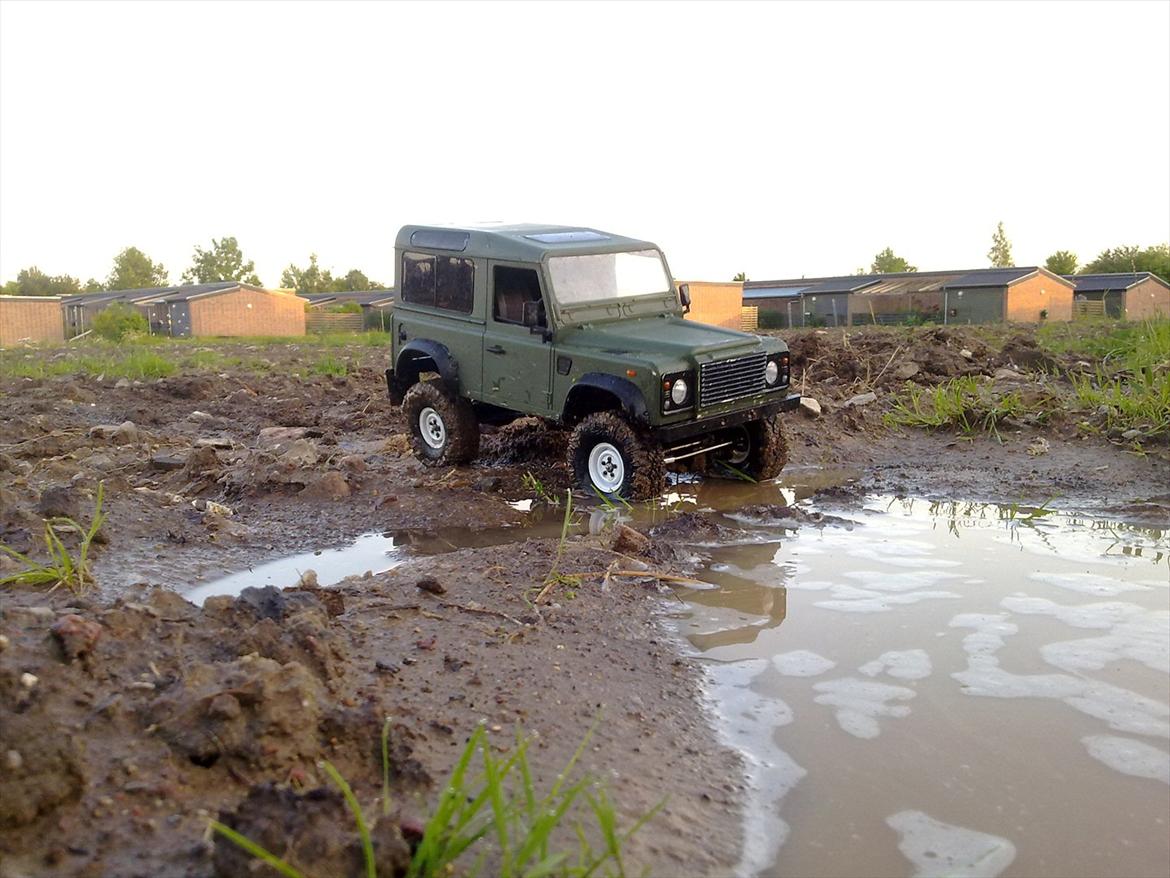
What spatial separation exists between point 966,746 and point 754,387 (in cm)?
482

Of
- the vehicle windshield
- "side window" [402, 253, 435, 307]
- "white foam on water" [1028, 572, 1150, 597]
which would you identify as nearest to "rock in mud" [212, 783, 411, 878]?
"white foam on water" [1028, 572, 1150, 597]

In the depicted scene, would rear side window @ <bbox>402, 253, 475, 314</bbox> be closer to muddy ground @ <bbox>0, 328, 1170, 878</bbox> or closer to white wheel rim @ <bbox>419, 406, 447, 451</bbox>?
white wheel rim @ <bbox>419, 406, 447, 451</bbox>

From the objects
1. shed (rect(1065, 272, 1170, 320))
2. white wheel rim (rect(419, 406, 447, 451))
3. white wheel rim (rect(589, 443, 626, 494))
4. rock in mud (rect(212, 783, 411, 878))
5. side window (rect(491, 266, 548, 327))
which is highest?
shed (rect(1065, 272, 1170, 320))

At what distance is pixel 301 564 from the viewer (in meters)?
5.84

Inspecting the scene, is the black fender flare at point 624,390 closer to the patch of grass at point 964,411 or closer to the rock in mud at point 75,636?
the patch of grass at point 964,411

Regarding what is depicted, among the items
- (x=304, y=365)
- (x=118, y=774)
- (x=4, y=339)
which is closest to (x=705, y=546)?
(x=118, y=774)

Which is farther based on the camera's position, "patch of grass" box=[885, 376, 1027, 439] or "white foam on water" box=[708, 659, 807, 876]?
"patch of grass" box=[885, 376, 1027, 439]

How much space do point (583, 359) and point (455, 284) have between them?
1654 mm

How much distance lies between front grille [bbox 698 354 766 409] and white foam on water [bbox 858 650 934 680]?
11.5ft

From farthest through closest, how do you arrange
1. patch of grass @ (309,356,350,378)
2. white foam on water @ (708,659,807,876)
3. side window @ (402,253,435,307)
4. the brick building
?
the brick building
patch of grass @ (309,356,350,378)
side window @ (402,253,435,307)
white foam on water @ (708,659,807,876)

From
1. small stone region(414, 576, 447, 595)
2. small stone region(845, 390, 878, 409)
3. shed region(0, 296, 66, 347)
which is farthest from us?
shed region(0, 296, 66, 347)

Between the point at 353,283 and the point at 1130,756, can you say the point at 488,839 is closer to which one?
the point at 1130,756

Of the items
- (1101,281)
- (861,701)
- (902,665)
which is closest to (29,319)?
(902,665)

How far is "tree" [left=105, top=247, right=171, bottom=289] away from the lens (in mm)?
89250
